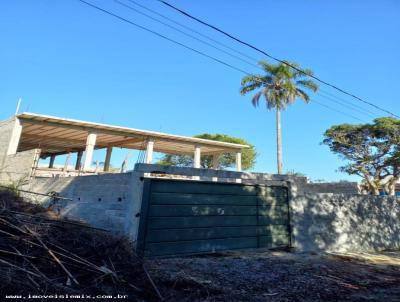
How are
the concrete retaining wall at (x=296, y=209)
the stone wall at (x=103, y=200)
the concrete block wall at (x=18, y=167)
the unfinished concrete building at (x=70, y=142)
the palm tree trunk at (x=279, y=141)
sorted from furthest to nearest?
the palm tree trunk at (x=279, y=141)
the unfinished concrete building at (x=70, y=142)
the concrete block wall at (x=18, y=167)
the concrete retaining wall at (x=296, y=209)
the stone wall at (x=103, y=200)

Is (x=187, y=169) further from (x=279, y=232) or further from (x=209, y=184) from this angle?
(x=279, y=232)

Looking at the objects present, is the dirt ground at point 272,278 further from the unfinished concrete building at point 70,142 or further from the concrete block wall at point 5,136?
the concrete block wall at point 5,136

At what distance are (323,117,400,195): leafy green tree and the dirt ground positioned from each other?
22.3m

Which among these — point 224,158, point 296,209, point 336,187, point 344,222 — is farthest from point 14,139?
point 224,158

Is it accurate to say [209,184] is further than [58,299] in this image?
Yes

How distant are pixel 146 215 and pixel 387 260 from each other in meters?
6.97

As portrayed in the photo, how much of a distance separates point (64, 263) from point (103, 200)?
3.60 meters

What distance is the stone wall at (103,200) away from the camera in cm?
646

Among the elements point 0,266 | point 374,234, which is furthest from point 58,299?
point 374,234

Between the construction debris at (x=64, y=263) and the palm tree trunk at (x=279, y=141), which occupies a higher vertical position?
the palm tree trunk at (x=279, y=141)

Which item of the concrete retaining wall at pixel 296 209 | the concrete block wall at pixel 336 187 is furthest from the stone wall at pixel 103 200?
the concrete block wall at pixel 336 187

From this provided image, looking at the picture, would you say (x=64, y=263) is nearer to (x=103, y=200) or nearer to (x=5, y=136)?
(x=103, y=200)

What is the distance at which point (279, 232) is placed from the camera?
857cm

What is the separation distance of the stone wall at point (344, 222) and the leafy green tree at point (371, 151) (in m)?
16.4
